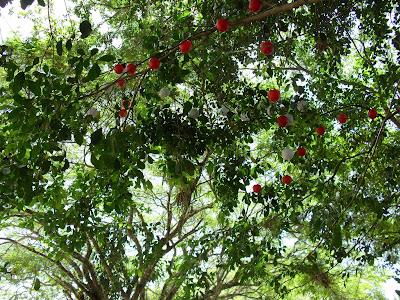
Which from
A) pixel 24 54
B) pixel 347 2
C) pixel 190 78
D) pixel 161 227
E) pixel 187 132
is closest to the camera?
pixel 187 132

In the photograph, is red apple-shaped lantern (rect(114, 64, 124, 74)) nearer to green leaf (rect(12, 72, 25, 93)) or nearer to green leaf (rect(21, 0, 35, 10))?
green leaf (rect(12, 72, 25, 93))

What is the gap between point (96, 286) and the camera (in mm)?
4613

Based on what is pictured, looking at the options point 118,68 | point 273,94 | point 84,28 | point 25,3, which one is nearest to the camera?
point 25,3

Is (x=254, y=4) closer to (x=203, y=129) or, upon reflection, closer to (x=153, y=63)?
(x=153, y=63)

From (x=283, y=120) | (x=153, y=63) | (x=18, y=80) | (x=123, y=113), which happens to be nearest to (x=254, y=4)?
(x=153, y=63)

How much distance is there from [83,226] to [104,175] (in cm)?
40

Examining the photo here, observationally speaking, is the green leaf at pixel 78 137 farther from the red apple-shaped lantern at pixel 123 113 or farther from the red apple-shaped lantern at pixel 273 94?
the red apple-shaped lantern at pixel 273 94

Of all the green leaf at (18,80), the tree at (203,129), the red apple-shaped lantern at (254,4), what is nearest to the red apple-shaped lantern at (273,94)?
the tree at (203,129)

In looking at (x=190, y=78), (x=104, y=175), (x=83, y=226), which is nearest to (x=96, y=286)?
(x=190, y=78)

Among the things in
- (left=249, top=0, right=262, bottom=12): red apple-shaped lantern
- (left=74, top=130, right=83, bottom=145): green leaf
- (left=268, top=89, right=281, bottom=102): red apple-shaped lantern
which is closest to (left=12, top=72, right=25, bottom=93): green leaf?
(left=74, top=130, right=83, bottom=145): green leaf

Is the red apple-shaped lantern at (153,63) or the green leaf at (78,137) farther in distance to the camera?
the red apple-shaped lantern at (153,63)

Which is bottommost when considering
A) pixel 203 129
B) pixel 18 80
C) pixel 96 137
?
pixel 96 137

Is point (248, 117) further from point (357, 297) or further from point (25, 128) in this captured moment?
point (357, 297)

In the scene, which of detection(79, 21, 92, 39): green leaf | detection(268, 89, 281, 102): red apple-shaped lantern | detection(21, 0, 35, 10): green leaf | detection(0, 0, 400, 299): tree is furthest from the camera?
detection(268, 89, 281, 102): red apple-shaped lantern
